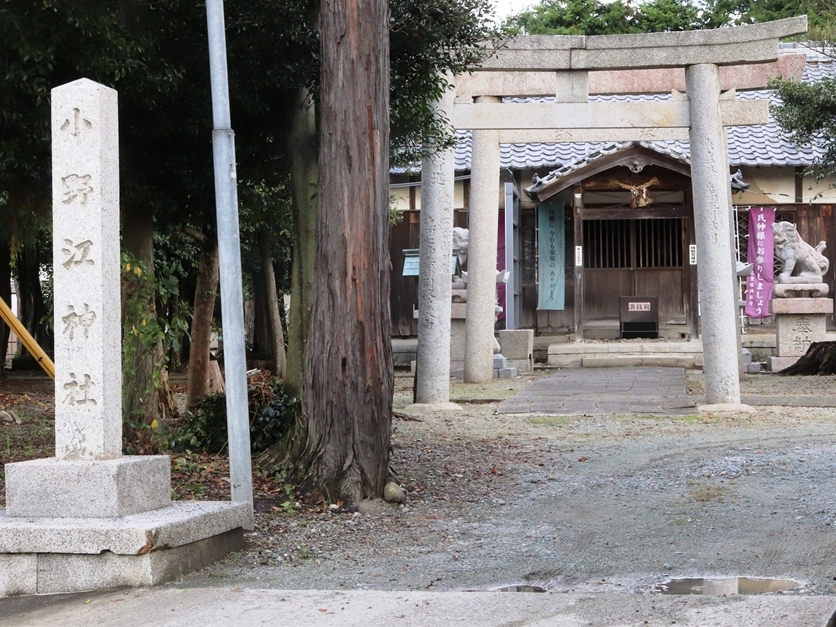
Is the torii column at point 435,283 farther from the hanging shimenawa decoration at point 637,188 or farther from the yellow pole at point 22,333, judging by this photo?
the hanging shimenawa decoration at point 637,188

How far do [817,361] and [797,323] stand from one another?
4.32ft

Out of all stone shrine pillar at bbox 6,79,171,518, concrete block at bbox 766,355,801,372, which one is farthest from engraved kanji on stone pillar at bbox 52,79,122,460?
concrete block at bbox 766,355,801,372

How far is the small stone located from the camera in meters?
7.11

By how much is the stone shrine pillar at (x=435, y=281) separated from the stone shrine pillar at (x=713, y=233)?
3085mm

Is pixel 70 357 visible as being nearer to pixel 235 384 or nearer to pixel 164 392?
pixel 235 384

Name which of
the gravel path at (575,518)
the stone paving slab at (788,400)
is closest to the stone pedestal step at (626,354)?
the stone paving slab at (788,400)

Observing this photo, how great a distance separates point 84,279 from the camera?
215 inches

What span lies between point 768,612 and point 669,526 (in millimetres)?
2363

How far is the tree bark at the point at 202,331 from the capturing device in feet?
38.8

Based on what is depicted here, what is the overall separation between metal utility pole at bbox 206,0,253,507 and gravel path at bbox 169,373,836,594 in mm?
535

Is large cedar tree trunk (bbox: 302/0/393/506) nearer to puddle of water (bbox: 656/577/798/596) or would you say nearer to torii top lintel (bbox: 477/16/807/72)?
puddle of water (bbox: 656/577/798/596)

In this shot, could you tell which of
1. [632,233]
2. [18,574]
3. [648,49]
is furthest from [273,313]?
[18,574]

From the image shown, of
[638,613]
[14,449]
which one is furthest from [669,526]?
[14,449]

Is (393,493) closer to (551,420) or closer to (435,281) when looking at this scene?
(551,420)
